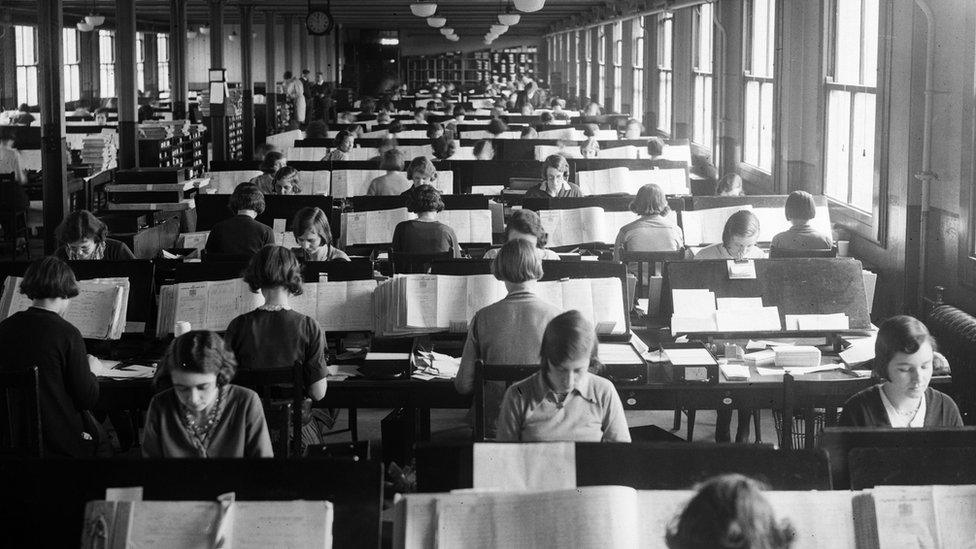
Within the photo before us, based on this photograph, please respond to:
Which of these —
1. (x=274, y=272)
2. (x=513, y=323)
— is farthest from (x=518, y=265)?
(x=274, y=272)

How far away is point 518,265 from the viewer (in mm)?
4988

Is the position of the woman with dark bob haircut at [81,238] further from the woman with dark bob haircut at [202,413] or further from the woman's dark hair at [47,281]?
the woman with dark bob haircut at [202,413]

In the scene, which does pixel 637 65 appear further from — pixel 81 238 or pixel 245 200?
pixel 81 238

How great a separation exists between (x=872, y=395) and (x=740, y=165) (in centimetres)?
1011

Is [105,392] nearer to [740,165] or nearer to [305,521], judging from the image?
[305,521]

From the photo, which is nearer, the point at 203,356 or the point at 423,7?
the point at 203,356

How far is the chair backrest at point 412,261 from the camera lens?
23.4 ft

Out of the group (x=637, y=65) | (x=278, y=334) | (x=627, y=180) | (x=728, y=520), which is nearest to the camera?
(x=728, y=520)

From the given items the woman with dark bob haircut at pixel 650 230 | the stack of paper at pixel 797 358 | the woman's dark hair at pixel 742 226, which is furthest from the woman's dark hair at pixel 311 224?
the stack of paper at pixel 797 358

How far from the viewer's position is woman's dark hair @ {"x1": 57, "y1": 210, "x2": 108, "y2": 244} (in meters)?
6.56

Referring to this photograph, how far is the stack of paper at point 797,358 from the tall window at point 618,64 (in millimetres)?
20530

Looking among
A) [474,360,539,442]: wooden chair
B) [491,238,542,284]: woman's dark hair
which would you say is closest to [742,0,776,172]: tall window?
[491,238,542,284]: woman's dark hair

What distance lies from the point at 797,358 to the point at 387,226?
391 centimetres

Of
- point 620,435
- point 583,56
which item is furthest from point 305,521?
point 583,56
